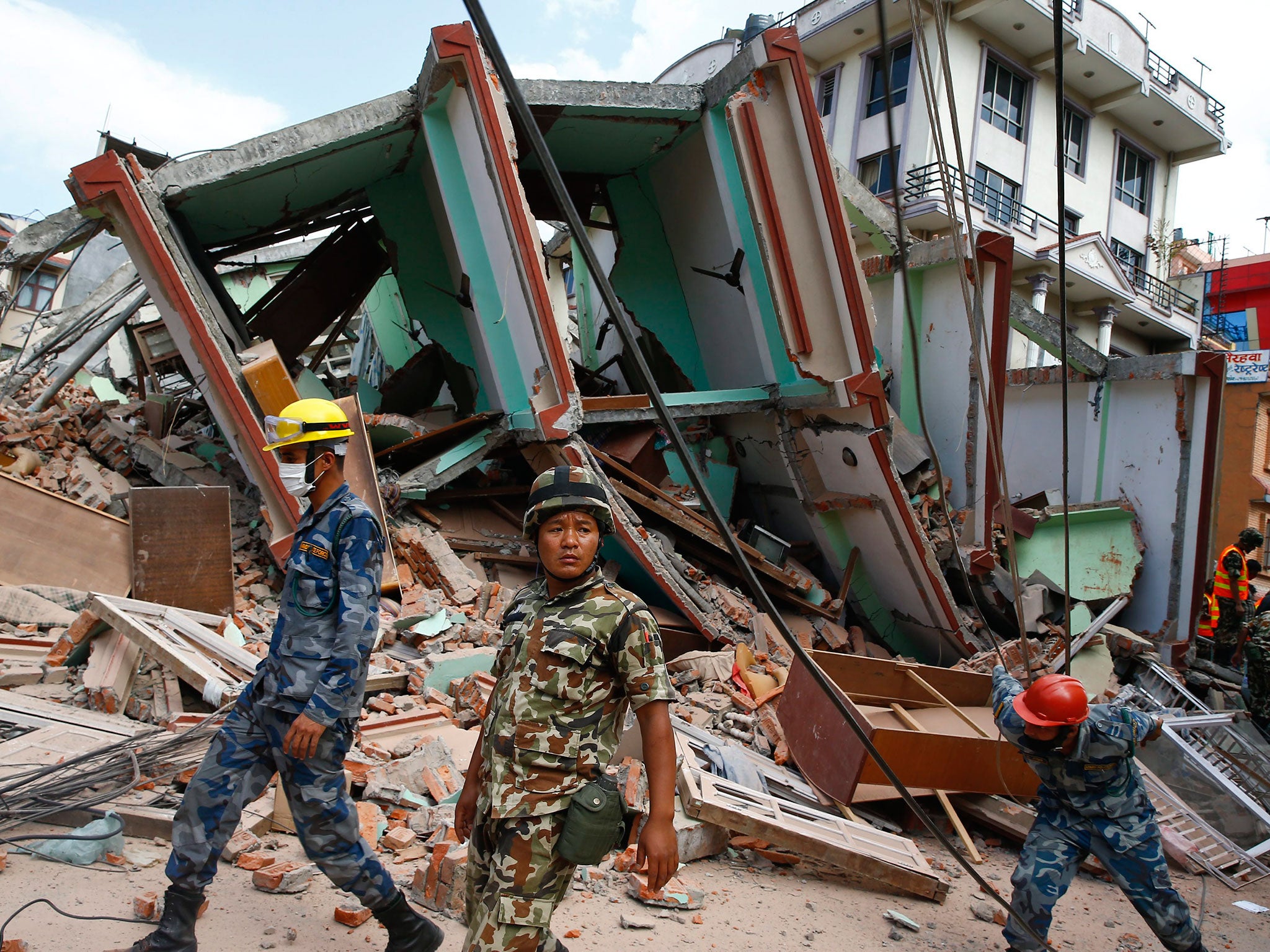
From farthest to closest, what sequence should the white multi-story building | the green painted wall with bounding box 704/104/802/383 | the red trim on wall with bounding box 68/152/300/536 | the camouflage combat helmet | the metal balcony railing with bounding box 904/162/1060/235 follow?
the white multi-story building → the metal balcony railing with bounding box 904/162/1060/235 → the green painted wall with bounding box 704/104/802/383 → the red trim on wall with bounding box 68/152/300/536 → the camouflage combat helmet

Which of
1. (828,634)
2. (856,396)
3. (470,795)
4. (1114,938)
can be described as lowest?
(1114,938)

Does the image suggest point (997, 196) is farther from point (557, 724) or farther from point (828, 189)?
point (557, 724)

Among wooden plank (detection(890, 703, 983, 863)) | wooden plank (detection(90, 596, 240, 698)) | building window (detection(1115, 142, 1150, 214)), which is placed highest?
building window (detection(1115, 142, 1150, 214))

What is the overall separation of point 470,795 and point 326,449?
1104mm

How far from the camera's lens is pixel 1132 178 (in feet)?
71.3

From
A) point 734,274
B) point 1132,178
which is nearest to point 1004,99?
point 1132,178

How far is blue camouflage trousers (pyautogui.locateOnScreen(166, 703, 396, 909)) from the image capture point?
2281 mm

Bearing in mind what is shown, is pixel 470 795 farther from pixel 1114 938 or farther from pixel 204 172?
pixel 204 172

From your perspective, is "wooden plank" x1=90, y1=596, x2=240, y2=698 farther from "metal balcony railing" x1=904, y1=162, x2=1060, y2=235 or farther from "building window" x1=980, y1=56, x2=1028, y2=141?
"building window" x1=980, y1=56, x2=1028, y2=141

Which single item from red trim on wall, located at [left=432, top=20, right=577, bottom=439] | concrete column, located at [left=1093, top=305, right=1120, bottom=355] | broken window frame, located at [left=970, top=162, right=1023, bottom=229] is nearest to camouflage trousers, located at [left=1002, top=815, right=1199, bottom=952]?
red trim on wall, located at [left=432, top=20, right=577, bottom=439]

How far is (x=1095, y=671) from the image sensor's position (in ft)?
21.1

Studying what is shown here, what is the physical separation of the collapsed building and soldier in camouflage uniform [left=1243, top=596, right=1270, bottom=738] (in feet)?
1.40

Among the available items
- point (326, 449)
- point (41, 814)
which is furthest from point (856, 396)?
point (41, 814)

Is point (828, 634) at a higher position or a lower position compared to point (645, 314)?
lower
